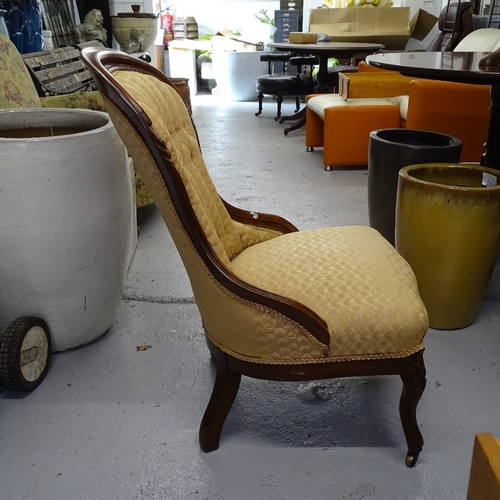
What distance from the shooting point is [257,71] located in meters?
7.41

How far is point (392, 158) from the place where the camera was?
2350mm

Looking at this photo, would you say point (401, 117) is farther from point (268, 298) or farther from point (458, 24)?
point (268, 298)

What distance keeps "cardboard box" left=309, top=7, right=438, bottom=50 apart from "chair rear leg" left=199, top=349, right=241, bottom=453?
6.74 meters

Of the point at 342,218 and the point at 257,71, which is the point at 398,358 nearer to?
the point at 342,218

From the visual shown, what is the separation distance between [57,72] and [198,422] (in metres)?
2.75

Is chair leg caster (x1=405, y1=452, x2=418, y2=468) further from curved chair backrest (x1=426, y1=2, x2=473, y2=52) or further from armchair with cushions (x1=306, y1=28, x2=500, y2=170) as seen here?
curved chair backrest (x1=426, y1=2, x2=473, y2=52)

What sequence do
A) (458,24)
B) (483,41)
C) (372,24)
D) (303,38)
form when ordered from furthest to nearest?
(372,24)
(303,38)
(458,24)
(483,41)

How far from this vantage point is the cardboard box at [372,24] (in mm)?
7367

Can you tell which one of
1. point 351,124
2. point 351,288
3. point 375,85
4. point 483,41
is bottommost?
point 351,124

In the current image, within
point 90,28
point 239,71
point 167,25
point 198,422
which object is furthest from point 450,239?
point 167,25

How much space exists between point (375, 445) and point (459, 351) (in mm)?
592

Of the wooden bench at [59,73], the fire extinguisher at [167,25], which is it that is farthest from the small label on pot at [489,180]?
the fire extinguisher at [167,25]

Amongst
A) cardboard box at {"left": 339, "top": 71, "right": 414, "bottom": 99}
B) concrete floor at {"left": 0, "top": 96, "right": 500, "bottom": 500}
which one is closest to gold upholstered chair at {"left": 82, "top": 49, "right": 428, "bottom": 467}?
concrete floor at {"left": 0, "top": 96, "right": 500, "bottom": 500}

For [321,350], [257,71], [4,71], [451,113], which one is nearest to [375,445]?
[321,350]
